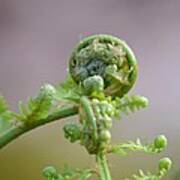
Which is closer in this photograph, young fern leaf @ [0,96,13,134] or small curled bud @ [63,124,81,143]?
small curled bud @ [63,124,81,143]

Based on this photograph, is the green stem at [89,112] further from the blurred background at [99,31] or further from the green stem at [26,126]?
the blurred background at [99,31]

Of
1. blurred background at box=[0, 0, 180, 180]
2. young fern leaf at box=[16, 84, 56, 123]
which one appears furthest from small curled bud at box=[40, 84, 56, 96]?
blurred background at box=[0, 0, 180, 180]

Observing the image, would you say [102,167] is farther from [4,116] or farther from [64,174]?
[4,116]

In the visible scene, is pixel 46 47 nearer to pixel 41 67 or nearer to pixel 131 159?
pixel 41 67

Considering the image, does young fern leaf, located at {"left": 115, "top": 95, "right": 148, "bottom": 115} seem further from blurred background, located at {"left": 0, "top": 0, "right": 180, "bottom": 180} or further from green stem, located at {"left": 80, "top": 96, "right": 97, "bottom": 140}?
blurred background, located at {"left": 0, "top": 0, "right": 180, "bottom": 180}

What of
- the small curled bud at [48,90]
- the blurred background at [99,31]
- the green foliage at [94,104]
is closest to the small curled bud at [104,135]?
the green foliage at [94,104]

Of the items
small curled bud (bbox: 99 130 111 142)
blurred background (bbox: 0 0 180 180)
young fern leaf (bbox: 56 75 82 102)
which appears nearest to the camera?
small curled bud (bbox: 99 130 111 142)

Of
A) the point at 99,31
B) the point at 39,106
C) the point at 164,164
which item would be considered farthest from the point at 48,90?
the point at 99,31
